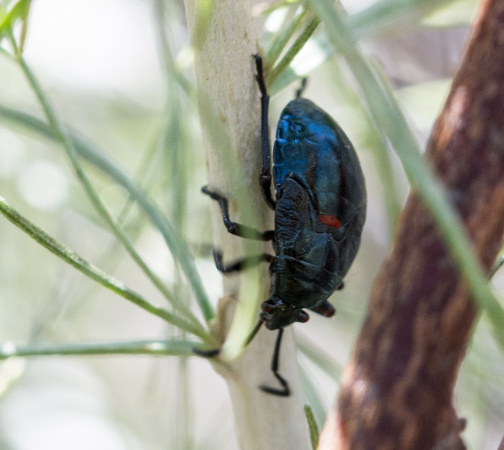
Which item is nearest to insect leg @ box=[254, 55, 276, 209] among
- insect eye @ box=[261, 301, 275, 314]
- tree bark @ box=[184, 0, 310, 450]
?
tree bark @ box=[184, 0, 310, 450]

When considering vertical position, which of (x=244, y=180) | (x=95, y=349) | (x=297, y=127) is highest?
(x=297, y=127)

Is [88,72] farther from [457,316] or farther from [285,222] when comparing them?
[457,316]

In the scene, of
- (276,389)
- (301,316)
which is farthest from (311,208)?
(276,389)

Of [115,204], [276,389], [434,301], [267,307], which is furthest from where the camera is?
[115,204]

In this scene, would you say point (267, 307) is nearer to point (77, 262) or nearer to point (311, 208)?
point (311, 208)

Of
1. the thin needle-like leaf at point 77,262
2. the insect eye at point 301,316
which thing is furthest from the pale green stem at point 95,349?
the insect eye at point 301,316

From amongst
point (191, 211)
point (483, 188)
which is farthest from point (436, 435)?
point (191, 211)

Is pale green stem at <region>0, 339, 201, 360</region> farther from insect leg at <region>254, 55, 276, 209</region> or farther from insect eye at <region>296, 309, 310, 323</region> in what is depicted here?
insect eye at <region>296, 309, 310, 323</region>

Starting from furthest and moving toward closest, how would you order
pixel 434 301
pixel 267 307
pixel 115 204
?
pixel 115 204 → pixel 267 307 → pixel 434 301
